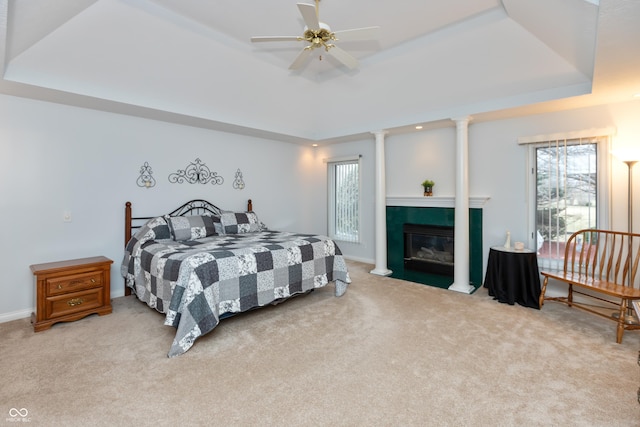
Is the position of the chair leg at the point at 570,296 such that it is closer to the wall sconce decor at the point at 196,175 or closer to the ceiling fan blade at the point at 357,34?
the ceiling fan blade at the point at 357,34

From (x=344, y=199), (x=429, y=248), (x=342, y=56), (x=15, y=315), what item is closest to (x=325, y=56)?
(x=342, y=56)

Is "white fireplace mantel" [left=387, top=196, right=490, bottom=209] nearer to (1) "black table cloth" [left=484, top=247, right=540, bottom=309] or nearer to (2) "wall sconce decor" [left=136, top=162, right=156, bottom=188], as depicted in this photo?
(1) "black table cloth" [left=484, top=247, right=540, bottom=309]

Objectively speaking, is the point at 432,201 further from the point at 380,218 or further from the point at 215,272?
the point at 215,272

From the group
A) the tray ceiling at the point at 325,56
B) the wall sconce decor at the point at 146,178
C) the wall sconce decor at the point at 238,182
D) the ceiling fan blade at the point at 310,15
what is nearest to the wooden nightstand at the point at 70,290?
the wall sconce decor at the point at 146,178

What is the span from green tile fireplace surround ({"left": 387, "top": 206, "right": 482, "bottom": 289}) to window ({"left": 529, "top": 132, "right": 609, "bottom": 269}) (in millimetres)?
689

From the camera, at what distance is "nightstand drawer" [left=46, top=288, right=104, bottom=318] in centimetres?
303

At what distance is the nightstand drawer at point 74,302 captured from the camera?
119 inches

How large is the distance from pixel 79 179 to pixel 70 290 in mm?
1345

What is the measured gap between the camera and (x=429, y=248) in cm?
513

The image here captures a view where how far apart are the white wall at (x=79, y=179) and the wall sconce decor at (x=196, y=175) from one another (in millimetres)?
72

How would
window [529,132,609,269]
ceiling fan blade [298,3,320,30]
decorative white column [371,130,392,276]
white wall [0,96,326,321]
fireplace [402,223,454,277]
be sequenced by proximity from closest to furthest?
ceiling fan blade [298,3,320,30] → white wall [0,96,326,321] → window [529,132,609,269] → fireplace [402,223,454,277] → decorative white column [371,130,392,276]

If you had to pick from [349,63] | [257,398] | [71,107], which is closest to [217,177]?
[71,107]

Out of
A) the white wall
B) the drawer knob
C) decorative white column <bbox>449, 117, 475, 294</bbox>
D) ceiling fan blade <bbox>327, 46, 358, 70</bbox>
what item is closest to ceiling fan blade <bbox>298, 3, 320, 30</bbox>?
ceiling fan blade <bbox>327, 46, 358, 70</bbox>

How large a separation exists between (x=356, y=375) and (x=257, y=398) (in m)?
0.70
